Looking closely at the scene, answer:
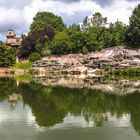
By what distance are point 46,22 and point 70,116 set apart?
9402 cm

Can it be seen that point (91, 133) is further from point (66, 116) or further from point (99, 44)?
point (99, 44)

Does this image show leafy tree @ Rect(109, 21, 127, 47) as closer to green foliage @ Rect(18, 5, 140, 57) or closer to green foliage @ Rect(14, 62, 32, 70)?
green foliage @ Rect(18, 5, 140, 57)

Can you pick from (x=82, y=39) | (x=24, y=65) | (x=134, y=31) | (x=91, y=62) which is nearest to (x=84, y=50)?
(x=82, y=39)

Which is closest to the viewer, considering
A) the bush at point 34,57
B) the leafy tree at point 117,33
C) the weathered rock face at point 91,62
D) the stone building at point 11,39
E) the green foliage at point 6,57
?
the weathered rock face at point 91,62

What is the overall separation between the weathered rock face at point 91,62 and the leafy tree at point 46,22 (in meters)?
26.4

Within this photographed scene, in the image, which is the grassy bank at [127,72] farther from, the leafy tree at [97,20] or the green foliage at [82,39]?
the leafy tree at [97,20]

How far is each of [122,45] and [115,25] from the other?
1577 centimetres

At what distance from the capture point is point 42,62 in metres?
90.9

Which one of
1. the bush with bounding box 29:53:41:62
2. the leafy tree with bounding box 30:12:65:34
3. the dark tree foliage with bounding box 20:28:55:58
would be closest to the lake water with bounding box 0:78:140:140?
the bush with bounding box 29:53:41:62

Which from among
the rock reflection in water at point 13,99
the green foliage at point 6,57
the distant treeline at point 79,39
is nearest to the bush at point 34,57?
the distant treeline at point 79,39

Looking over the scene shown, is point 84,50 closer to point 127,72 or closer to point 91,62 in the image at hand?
point 91,62

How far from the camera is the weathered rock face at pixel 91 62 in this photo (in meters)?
83.5

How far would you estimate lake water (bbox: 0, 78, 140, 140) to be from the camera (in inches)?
844

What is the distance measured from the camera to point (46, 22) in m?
120
